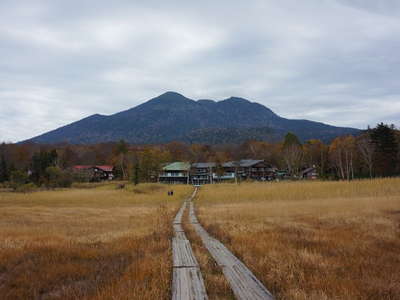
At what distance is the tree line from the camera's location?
243 ft

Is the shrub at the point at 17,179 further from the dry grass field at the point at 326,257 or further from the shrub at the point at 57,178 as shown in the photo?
the dry grass field at the point at 326,257

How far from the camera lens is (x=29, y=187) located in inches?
2933

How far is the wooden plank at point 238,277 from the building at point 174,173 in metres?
114

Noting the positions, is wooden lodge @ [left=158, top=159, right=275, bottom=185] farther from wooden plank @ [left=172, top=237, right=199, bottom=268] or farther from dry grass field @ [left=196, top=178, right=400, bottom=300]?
wooden plank @ [left=172, top=237, right=199, bottom=268]

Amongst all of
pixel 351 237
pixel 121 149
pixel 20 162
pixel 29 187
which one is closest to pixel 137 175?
pixel 29 187

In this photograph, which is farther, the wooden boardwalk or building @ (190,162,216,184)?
building @ (190,162,216,184)

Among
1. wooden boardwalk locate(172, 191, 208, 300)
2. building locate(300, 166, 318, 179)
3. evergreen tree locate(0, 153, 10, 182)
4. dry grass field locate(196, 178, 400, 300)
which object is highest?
evergreen tree locate(0, 153, 10, 182)

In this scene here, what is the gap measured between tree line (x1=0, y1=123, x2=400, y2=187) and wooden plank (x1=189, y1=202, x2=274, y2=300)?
236 feet

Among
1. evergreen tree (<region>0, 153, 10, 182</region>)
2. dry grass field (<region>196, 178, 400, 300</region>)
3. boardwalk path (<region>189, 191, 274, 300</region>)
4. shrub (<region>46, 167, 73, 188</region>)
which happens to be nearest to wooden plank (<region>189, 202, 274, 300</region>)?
boardwalk path (<region>189, 191, 274, 300</region>)

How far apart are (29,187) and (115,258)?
75.0m

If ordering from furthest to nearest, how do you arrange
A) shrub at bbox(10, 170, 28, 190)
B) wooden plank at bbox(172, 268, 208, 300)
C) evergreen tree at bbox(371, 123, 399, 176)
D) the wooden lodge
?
the wooden lodge, shrub at bbox(10, 170, 28, 190), evergreen tree at bbox(371, 123, 399, 176), wooden plank at bbox(172, 268, 208, 300)

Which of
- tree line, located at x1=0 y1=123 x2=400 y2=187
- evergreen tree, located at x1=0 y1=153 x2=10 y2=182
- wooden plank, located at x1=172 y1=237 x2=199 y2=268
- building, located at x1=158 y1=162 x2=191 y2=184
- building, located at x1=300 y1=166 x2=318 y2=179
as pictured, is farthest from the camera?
building, located at x1=158 y1=162 x2=191 y2=184

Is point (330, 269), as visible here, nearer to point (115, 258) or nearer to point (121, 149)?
point (115, 258)

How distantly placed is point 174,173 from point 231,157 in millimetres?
35116
